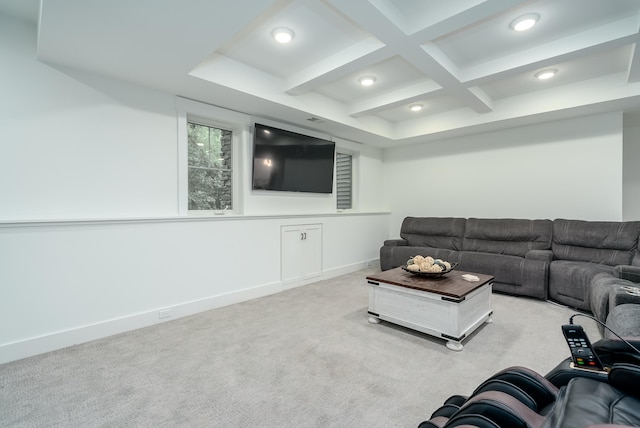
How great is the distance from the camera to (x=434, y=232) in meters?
4.80

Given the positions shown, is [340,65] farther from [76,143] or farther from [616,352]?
[616,352]

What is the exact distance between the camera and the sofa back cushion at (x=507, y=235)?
390 cm

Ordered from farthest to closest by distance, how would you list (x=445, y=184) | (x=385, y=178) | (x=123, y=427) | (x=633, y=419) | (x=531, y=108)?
1. (x=385, y=178)
2. (x=445, y=184)
3. (x=531, y=108)
4. (x=123, y=427)
5. (x=633, y=419)

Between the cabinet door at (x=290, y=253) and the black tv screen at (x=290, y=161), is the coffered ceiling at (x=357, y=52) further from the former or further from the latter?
the cabinet door at (x=290, y=253)

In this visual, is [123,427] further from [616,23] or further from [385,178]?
[385,178]

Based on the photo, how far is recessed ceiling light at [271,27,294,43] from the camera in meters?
2.41

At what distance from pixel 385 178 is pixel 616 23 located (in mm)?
3875

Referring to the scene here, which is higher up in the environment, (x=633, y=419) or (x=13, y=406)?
(x=633, y=419)

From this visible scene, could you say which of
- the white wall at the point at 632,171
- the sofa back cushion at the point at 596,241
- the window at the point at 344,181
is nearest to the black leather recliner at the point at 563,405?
the sofa back cushion at the point at 596,241

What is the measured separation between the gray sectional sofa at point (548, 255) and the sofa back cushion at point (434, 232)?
1 cm

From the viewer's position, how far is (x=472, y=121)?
4.23 metres

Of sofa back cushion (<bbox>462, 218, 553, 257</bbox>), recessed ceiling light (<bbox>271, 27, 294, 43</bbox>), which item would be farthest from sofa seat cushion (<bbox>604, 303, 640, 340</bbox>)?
recessed ceiling light (<bbox>271, 27, 294, 43</bbox>)

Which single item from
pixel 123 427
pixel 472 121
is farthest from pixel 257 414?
pixel 472 121

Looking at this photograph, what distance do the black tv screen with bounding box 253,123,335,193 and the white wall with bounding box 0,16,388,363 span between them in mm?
793
